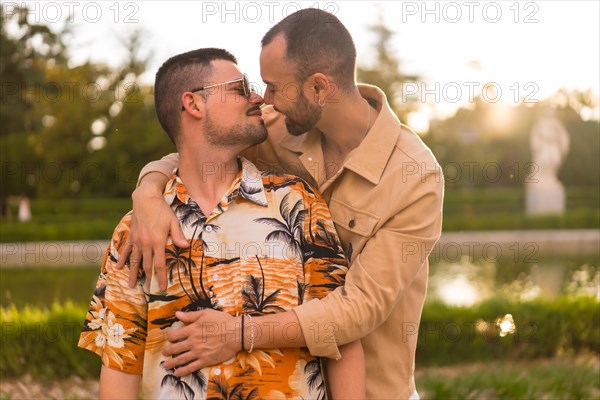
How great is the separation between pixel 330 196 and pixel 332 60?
1.78ft

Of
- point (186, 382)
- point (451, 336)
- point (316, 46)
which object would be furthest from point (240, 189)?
point (451, 336)

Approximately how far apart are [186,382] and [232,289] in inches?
12.5

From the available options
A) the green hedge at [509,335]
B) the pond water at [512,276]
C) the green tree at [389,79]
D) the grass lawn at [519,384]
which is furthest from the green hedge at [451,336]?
the green tree at [389,79]

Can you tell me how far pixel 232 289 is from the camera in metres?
2.38

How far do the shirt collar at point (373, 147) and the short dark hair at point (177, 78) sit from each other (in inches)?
19.5

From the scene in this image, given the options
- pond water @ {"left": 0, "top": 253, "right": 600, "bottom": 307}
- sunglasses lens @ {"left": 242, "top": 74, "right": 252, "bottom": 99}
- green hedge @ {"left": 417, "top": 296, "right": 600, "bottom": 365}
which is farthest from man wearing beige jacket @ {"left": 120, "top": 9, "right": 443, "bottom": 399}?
pond water @ {"left": 0, "top": 253, "right": 600, "bottom": 307}

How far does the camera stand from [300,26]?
2.93 m

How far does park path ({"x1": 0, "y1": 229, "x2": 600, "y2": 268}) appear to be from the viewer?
47.5 feet

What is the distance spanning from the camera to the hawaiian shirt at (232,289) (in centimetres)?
236

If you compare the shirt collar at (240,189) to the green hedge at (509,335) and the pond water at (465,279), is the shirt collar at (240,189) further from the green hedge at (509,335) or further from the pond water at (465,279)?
the pond water at (465,279)

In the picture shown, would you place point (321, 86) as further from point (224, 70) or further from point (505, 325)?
point (505, 325)

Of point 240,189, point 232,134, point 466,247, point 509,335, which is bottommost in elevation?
point 466,247

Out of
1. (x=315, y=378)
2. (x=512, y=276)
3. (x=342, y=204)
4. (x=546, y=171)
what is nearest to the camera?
(x=315, y=378)

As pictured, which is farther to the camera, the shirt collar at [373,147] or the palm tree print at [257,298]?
the shirt collar at [373,147]
